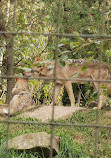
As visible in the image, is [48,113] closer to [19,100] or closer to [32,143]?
[19,100]

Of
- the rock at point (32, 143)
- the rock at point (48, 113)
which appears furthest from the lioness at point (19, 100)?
the rock at point (32, 143)

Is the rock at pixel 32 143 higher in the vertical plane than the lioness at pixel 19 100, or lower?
lower

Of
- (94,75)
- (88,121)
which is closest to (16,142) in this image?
(88,121)

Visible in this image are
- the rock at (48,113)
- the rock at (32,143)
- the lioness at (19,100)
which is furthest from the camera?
the lioness at (19,100)

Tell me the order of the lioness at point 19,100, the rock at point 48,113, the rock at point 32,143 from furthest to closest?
1. the lioness at point 19,100
2. the rock at point 48,113
3. the rock at point 32,143

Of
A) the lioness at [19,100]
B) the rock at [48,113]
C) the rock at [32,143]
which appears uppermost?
the lioness at [19,100]

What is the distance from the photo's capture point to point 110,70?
7.37 m

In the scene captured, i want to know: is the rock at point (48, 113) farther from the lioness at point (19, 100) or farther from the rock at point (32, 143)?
the rock at point (32, 143)

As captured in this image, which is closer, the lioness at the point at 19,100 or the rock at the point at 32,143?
the rock at the point at 32,143

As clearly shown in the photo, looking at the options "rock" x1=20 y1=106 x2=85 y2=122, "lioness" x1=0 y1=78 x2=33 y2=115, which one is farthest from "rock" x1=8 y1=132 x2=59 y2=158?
"lioness" x1=0 y1=78 x2=33 y2=115

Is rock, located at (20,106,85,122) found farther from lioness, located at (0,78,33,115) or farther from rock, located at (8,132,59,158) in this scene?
rock, located at (8,132,59,158)

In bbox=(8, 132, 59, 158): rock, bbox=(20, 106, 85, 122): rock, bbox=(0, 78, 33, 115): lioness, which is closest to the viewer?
bbox=(8, 132, 59, 158): rock

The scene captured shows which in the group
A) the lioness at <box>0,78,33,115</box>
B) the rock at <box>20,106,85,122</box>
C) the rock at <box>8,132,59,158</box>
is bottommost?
the rock at <box>8,132,59,158</box>

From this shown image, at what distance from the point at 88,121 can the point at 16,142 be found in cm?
181
